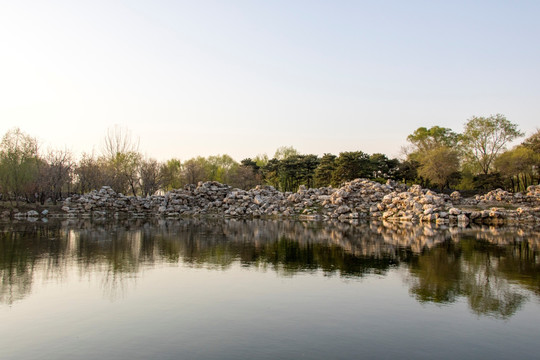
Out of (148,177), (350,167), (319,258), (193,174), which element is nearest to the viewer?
(319,258)

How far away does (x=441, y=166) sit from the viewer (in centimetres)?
7100

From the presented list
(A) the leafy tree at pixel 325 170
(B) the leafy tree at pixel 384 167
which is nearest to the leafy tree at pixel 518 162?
(B) the leafy tree at pixel 384 167

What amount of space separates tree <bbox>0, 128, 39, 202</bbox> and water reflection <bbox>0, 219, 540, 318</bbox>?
1176 inches

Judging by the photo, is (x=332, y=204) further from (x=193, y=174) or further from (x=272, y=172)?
(x=193, y=174)

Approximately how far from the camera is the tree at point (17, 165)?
56.1m

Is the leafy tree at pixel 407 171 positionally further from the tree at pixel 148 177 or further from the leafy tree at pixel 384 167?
the tree at pixel 148 177

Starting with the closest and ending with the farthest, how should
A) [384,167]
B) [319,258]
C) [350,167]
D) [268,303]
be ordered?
[268,303], [319,258], [350,167], [384,167]

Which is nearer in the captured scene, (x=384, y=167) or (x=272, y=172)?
(x=384, y=167)

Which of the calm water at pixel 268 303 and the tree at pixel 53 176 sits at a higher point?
the tree at pixel 53 176

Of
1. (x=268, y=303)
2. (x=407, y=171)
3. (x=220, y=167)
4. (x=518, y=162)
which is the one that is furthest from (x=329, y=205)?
(x=220, y=167)

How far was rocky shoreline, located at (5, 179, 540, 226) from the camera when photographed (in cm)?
4719

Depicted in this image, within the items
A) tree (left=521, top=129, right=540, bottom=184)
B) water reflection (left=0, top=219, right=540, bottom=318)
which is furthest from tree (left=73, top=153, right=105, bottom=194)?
tree (left=521, top=129, right=540, bottom=184)

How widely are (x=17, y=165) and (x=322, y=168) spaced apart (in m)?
50.7

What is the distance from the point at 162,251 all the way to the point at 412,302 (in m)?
14.7
